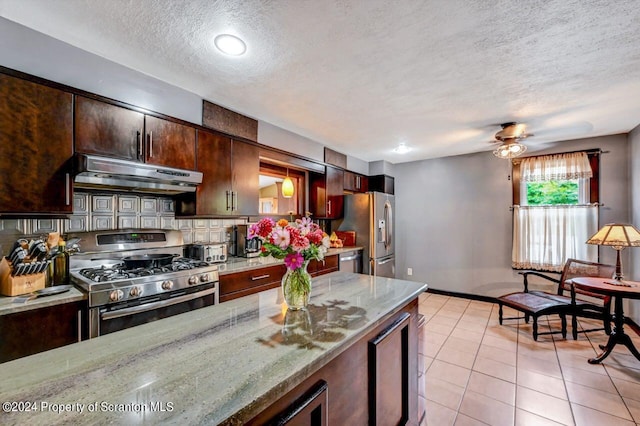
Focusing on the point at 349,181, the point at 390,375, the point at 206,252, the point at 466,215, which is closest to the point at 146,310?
the point at 206,252

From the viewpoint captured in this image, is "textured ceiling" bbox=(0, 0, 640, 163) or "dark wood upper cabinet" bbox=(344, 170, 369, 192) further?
"dark wood upper cabinet" bbox=(344, 170, 369, 192)

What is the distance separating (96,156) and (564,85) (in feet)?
11.5

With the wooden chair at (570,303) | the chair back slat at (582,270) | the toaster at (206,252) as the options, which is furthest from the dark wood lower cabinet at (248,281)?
the chair back slat at (582,270)

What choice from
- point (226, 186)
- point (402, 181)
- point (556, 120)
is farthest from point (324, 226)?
point (556, 120)

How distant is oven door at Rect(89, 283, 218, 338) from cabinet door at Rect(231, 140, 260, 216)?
91cm

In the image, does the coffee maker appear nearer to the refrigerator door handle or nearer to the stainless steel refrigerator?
the stainless steel refrigerator

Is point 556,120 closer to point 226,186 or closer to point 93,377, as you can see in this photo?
point 226,186

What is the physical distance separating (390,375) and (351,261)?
2702mm

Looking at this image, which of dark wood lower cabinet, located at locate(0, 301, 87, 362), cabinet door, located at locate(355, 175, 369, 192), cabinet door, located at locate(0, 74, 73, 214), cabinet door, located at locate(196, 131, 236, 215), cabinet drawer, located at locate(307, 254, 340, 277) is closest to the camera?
dark wood lower cabinet, located at locate(0, 301, 87, 362)

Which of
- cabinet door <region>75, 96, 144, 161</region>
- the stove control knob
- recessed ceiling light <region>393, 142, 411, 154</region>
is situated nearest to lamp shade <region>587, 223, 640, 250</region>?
recessed ceiling light <region>393, 142, 411, 154</region>

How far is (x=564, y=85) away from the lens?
88.0 inches

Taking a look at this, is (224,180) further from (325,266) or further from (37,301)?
(325,266)

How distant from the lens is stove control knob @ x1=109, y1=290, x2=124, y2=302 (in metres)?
1.73

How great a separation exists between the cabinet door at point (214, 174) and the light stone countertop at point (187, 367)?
1.50 m
